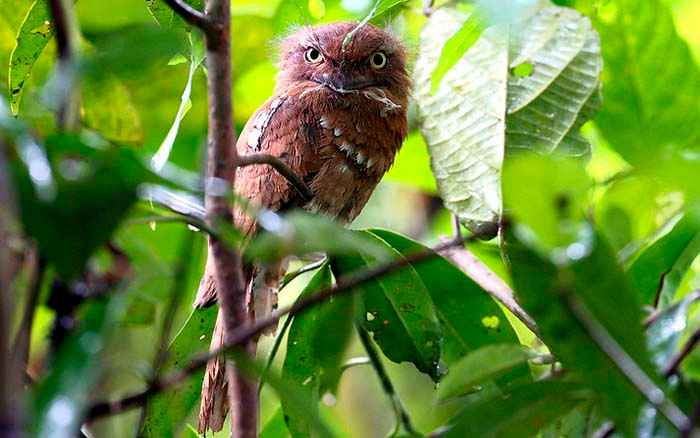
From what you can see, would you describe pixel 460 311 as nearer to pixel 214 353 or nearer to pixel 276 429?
pixel 276 429

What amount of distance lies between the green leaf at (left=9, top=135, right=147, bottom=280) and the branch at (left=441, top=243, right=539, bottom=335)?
987mm

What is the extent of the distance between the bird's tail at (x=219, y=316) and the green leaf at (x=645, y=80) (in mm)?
726

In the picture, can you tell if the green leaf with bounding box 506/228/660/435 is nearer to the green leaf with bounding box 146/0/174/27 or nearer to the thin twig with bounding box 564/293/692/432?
the thin twig with bounding box 564/293/692/432

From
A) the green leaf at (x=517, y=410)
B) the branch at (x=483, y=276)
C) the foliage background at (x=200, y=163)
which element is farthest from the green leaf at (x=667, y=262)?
the green leaf at (x=517, y=410)

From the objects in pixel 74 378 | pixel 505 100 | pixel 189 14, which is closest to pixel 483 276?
pixel 505 100

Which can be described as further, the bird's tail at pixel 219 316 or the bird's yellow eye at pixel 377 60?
the bird's yellow eye at pixel 377 60

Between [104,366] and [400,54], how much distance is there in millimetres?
1849

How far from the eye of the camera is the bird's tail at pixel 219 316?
1.75 metres

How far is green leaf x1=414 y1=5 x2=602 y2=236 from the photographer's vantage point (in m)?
1.89

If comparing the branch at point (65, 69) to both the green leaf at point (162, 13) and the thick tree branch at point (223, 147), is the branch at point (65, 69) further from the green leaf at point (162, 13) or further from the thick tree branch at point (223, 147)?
the green leaf at point (162, 13)

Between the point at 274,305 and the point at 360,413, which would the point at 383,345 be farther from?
the point at 360,413

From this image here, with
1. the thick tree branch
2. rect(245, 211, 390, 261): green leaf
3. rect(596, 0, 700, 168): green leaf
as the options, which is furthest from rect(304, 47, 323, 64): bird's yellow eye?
rect(245, 211, 390, 261): green leaf

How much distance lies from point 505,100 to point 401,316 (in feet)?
1.69

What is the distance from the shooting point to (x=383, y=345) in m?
1.70
